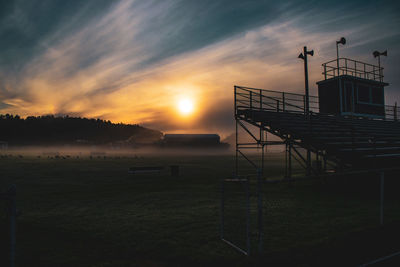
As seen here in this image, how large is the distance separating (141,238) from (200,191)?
294 inches

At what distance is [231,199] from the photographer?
11.7m

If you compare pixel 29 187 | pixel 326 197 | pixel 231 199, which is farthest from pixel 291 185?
pixel 29 187

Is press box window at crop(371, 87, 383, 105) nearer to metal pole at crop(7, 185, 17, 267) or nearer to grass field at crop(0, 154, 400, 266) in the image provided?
grass field at crop(0, 154, 400, 266)

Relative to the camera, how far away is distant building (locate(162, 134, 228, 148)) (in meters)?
93.2

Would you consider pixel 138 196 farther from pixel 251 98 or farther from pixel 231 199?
pixel 251 98

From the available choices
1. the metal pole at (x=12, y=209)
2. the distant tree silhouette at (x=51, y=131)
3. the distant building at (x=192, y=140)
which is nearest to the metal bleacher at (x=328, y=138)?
the metal pole at (x=12, y=209)

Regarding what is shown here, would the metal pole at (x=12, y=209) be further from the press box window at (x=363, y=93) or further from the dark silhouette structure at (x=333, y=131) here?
the press box window at (x=363, y=93)

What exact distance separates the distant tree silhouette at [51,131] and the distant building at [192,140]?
4857cm

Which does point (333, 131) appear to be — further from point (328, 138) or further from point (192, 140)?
point (192, 140)

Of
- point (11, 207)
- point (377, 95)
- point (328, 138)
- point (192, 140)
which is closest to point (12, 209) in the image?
point (11, 207)

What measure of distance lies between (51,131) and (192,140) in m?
126

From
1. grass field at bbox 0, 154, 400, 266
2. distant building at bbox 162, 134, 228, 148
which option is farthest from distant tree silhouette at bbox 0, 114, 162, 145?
grass field at bbox 0, 154, 400, 266

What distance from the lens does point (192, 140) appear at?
94.1 m

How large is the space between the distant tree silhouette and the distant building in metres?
48.6
